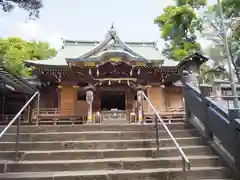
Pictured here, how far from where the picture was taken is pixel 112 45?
1329 cm

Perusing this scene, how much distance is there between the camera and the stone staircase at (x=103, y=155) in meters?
4.03

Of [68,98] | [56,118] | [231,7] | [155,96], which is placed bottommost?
[56,118]

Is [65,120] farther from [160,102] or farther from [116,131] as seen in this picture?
[116,131]

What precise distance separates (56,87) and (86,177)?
10.8 metres

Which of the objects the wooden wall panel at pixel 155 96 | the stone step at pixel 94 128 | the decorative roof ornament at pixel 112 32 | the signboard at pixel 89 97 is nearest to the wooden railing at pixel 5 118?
the signboard at pixel 89 97

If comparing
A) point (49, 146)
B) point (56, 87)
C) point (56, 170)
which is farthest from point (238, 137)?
point (56, 87)

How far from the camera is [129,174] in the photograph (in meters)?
3.98

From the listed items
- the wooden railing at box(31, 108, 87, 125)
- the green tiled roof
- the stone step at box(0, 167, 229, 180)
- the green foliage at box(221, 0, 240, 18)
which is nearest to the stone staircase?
the stone step at box(0, 167, 229, 180)

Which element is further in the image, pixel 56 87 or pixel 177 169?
pixel 56 87

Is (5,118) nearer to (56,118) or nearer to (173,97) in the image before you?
(56,118)

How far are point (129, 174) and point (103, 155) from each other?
903mm

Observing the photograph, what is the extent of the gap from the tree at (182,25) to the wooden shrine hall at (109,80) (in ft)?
29.8

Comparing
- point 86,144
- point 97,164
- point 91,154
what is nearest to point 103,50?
point 86,144

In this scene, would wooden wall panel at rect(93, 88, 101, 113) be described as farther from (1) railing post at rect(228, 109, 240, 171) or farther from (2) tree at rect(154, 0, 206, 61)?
(2) tree at rect(154, 0, 206, 61)
